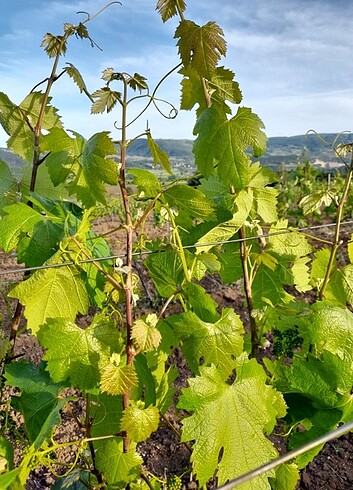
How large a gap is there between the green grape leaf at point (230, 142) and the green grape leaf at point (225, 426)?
0.55 m

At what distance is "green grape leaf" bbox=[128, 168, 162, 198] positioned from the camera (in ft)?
5.06

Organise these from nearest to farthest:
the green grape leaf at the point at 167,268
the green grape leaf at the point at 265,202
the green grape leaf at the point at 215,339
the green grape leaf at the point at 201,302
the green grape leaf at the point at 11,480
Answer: the green grape leaf at the point at 11,480, the green grape leaf at the point at 215,339, the green grape leaf at the point at 201,302, the green grape leaf at the point at 167,268, the green grape leaf at the point at 265,202

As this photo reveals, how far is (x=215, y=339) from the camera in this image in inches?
55.1

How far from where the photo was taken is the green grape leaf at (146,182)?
1.54 meters

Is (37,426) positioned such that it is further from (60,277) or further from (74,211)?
(74,211)

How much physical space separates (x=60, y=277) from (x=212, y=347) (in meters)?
0.45

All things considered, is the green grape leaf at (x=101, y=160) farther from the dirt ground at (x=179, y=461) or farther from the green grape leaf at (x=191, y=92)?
the dirt ground at (x=179, y=461)

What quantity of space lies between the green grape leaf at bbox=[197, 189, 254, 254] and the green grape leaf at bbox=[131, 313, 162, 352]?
0.34 meters

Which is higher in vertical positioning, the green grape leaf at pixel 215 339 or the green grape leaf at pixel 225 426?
the green grape leaf at pixel 215 339

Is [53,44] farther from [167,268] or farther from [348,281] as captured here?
[348,281]

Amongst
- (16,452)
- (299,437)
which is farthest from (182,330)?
(16,452)

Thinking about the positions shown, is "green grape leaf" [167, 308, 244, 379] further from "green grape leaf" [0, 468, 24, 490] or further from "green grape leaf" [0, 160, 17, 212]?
"green grape leaf" [0, 160, 17, 212]

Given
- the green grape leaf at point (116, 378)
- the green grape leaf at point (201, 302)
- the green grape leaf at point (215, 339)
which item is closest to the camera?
the green grape leaf at point (116, 378)

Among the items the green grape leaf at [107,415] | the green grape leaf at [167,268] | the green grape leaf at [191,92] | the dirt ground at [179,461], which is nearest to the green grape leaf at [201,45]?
the green grape leaf at [191,92]
